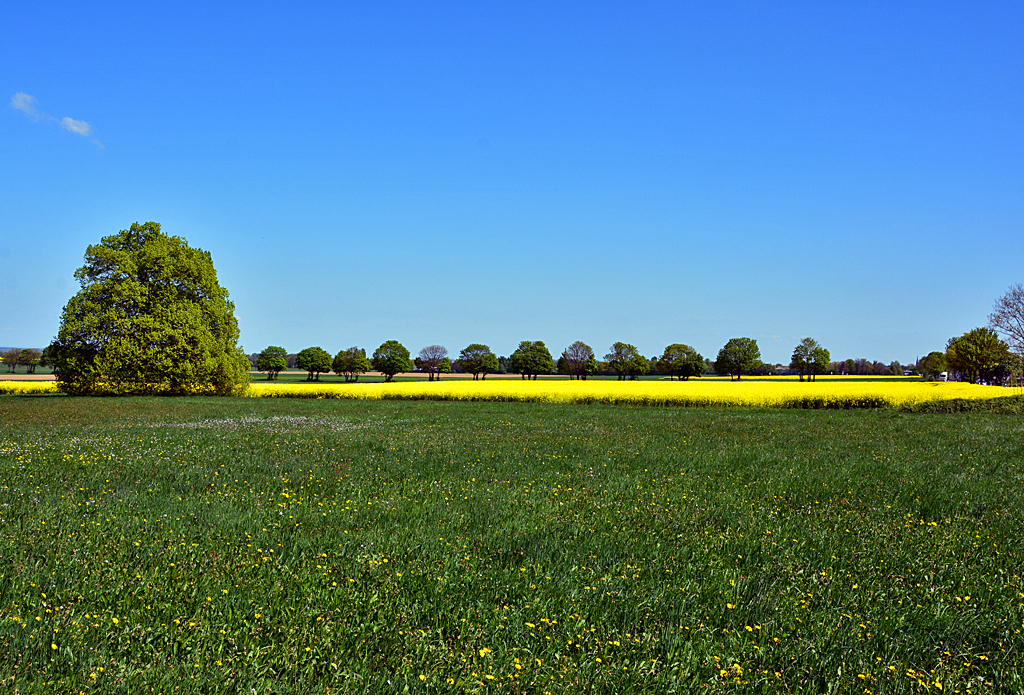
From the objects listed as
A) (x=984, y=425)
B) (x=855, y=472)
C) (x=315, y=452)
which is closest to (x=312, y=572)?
(x=315, y=452)

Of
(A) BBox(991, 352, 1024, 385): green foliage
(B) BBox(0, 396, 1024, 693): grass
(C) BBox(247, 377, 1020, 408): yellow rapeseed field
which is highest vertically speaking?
(A) BBox(991, 352, 1024, 385): green foliage

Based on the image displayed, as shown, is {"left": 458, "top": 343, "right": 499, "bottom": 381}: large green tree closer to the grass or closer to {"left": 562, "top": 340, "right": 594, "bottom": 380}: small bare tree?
{"left": 562, "top": 340, "right": 594, "bottom": 380}: small bare tree

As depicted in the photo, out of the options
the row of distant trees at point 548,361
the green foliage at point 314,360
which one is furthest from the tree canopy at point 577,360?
the green foliage at point 314,360

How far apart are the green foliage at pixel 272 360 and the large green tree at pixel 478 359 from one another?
3774 centimetres

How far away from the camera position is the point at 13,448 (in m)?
12.3

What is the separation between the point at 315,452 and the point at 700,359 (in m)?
108

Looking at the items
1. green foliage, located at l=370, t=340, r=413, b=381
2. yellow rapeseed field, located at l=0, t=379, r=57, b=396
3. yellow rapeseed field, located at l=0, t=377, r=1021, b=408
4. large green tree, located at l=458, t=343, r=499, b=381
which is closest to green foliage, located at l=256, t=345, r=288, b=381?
green foliage, located at l=370, t=340, r=413, b=381

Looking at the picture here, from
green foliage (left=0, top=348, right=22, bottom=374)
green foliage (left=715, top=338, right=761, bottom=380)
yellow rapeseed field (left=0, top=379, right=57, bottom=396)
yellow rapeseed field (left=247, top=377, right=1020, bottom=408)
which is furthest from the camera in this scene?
green foliage (left=0, top=348, right=22, bottom=374)

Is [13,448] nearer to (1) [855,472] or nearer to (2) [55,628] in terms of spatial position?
(2) [55,628]

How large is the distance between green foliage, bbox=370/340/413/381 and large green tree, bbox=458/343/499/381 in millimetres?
14647

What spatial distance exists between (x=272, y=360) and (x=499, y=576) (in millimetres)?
123128

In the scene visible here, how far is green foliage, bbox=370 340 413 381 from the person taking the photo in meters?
112

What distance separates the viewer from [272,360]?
118 meters

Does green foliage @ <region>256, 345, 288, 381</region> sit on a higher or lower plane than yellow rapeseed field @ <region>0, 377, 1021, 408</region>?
higher
